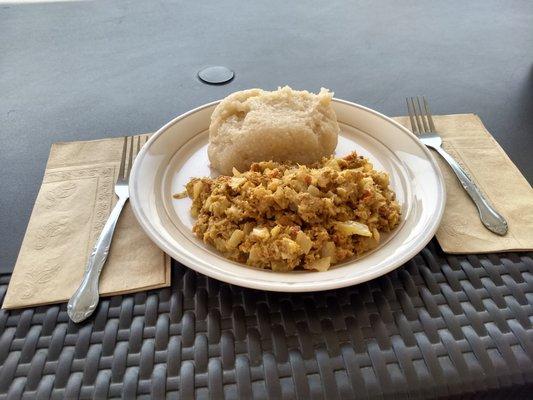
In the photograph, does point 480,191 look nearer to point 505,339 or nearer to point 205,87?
point 505,339

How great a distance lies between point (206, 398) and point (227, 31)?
190 cm

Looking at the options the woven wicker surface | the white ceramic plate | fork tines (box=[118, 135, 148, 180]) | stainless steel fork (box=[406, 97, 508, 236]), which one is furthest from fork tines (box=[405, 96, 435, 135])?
fork tines (box=[118, 135, 148, 180])

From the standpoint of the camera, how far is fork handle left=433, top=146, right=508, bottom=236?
1261 millimetres

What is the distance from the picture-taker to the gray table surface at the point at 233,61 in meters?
1.71

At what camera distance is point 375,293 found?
3.61 feet

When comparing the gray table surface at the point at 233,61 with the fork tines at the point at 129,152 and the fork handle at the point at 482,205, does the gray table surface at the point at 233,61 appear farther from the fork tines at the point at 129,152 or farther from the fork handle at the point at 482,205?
the fork handle at the point at 482,205

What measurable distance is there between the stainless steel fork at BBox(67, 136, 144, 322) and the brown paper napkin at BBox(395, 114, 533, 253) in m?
0.89

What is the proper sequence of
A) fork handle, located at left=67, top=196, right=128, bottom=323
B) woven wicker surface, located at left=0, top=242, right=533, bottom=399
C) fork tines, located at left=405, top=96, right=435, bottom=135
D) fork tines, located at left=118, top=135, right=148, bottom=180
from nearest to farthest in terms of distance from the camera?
woven wicker surface, located at left=0, top=242, right=533, bottom=399, fork handle, located at left=67, top=196, right=128, bottom=323, fork tines, located at left=118, top=135, right=148, bottom=180, fork tines, located at left=405, top=96, right=435, bottom=135

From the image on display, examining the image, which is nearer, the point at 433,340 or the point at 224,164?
the point at 433,340

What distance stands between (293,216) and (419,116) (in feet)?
2.56

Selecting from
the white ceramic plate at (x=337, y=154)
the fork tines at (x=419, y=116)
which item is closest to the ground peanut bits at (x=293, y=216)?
the white ceramic plate at (x=337, y=154)

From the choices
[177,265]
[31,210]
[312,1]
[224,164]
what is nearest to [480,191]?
[224,164]

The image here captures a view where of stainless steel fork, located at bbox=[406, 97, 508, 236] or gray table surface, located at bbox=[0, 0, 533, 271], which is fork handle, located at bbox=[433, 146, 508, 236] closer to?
stainless steel fork, located at bbox=[406, 97, 508, 236]

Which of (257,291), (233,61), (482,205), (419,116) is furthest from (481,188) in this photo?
(233,61)
